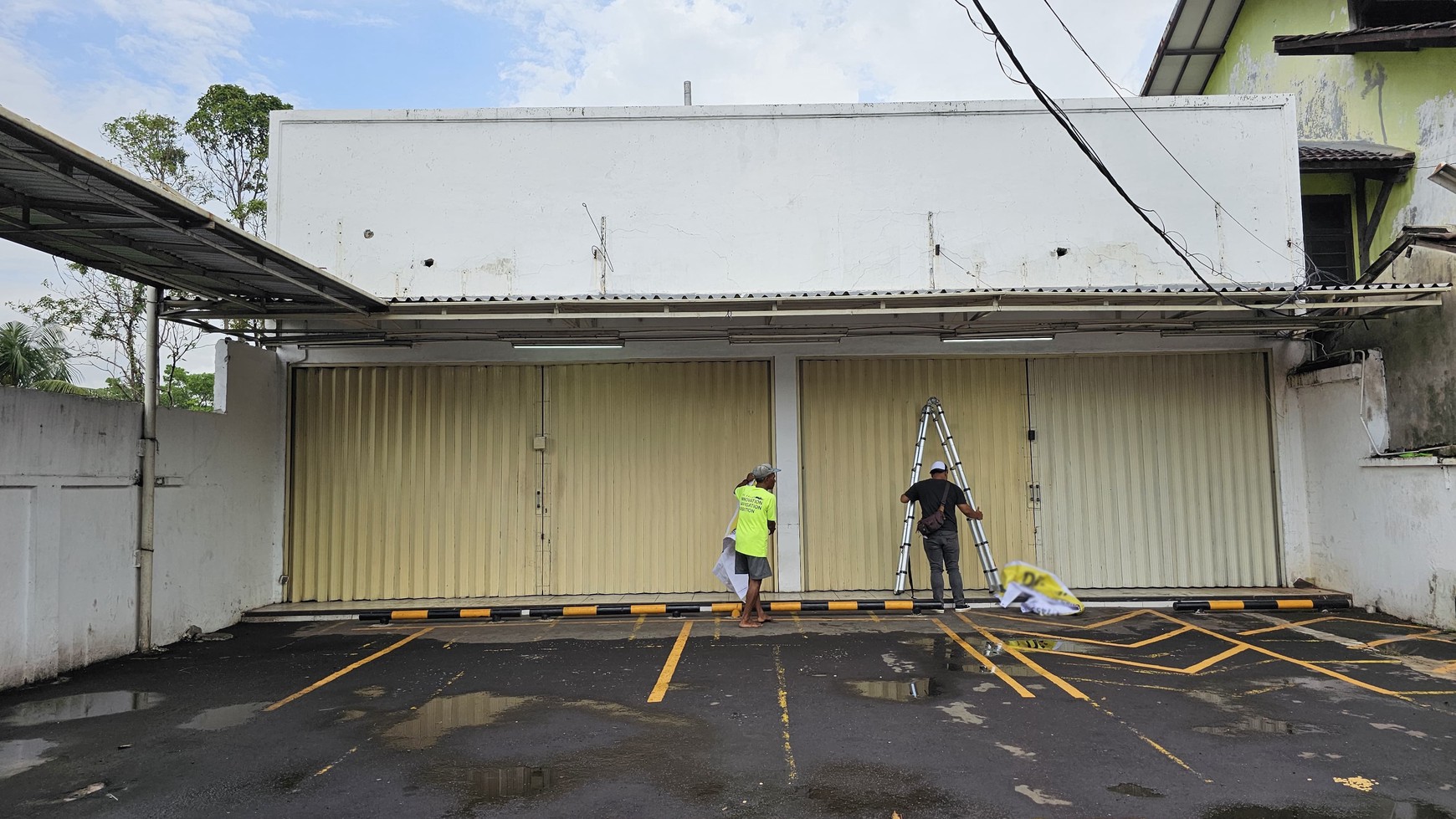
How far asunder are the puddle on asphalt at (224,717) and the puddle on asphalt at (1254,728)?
7.15 meters

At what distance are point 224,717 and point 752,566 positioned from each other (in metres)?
5.22

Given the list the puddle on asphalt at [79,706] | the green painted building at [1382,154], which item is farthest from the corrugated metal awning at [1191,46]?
the puddle on asphalt at [79,706]

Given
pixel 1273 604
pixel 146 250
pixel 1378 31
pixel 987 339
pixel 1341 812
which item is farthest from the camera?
pixel 1378 31

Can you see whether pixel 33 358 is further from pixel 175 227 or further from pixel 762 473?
pixel 762 473

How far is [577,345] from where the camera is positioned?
10.8 meters

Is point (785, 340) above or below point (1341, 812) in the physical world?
above

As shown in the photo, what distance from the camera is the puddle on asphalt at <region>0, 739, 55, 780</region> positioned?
5282 mm

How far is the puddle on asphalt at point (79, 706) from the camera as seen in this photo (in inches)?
249

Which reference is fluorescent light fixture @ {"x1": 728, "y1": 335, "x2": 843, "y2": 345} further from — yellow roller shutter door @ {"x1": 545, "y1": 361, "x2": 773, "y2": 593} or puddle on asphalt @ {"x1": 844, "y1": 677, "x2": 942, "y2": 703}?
puddle on asphalt @ {"x1": 844, "y1": 677, "x2": 942, "y2": 703}

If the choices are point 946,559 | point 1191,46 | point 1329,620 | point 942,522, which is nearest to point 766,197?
point 942,522

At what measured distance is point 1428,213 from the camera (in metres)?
10.6

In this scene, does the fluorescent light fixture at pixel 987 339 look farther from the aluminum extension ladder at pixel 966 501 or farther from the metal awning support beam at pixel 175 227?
the metal awning support beam at pixel 175 227

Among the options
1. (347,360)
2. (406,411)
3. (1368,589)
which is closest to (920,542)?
(1368,589)

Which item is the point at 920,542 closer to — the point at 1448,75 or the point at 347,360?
the point at 347,360
